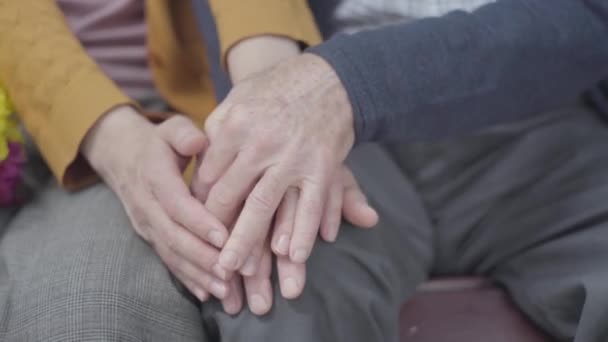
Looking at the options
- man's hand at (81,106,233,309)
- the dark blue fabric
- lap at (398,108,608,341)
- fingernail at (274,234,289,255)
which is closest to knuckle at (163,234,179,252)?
man's hand at (81,106,233,309)

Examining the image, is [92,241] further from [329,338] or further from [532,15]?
[532,15]

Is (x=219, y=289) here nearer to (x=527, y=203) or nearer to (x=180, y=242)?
(x=180, y=242)

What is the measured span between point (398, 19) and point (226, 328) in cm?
45

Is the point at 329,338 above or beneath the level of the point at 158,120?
beneath

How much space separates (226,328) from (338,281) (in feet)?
0.39

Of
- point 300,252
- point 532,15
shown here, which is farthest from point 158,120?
point 532,15

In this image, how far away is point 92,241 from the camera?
67 centimetres

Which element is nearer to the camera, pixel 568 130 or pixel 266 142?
pixel 266 142

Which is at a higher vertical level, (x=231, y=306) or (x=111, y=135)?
(x=111, y=135)

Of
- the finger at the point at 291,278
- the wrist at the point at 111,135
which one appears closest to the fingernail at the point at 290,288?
the finger at the point at 291,278

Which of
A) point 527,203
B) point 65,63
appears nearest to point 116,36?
point 65,63

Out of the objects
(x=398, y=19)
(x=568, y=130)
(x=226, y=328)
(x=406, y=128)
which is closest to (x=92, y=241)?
(x=226, y=328)

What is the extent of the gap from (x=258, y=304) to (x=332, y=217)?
115 millimetres

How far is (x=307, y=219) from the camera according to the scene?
625mm
